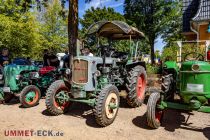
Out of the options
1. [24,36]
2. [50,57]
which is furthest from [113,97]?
[24,36]

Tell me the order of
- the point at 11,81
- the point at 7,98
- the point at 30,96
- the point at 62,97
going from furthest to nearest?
the point at 7,98 < the point at 11,81 < the point at 30,96 < the point at 62,97

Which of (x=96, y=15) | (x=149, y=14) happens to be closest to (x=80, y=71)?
(x=149, y=14)

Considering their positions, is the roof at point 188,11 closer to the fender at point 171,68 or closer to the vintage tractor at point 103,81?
the vintage tractor at point 103,81

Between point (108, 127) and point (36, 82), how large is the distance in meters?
4.34

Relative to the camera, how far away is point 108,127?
21.1ft

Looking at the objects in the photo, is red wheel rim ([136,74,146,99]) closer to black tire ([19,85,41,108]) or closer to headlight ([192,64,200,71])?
headlight ([192,64,200,71])

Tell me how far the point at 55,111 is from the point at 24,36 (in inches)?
698

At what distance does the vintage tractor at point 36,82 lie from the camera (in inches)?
343

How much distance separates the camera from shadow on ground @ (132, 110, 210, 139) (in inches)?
242

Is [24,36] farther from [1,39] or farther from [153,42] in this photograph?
[153,42]

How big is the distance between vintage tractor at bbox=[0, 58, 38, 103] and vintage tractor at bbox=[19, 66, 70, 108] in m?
0.15

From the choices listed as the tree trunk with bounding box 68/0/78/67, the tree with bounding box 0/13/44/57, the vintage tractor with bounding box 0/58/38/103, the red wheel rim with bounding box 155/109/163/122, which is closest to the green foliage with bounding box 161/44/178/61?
the tree trunk with bounding box 68/0/78/67

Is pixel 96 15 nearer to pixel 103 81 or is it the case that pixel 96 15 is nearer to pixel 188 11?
pixel 188 11

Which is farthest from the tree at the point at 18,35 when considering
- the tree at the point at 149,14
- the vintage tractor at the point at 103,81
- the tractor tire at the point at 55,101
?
the tractor tire at the point at 55,101
